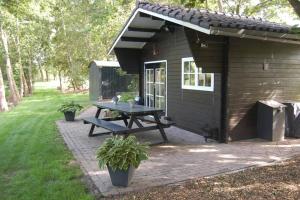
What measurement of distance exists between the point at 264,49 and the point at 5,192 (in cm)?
616

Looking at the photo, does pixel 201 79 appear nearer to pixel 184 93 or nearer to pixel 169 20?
pixel 184 93

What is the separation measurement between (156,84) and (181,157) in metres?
5.09

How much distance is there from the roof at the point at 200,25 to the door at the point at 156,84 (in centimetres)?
117

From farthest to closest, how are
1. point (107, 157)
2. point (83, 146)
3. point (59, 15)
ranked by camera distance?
point (59, 15) < point (83, 146) < point (107, 157)

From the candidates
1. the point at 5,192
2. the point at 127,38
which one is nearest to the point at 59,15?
the point at 127,38

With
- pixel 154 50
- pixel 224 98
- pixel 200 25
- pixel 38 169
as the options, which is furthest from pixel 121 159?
pixel 154 50

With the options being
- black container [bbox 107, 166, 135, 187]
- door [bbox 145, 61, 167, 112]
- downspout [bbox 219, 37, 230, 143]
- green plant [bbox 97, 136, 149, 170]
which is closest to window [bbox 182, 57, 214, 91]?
downspout [bbox 219, 37, 230, 143]

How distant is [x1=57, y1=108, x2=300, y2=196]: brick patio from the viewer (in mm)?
4539

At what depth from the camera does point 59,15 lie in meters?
25.9

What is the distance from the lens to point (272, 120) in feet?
22.6

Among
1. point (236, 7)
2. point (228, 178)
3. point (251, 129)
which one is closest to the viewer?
point (228, 178)

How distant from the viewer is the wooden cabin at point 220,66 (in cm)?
638

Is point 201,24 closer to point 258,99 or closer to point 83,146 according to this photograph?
point 258,99

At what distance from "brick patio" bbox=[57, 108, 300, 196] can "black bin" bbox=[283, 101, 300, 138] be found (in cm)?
36
